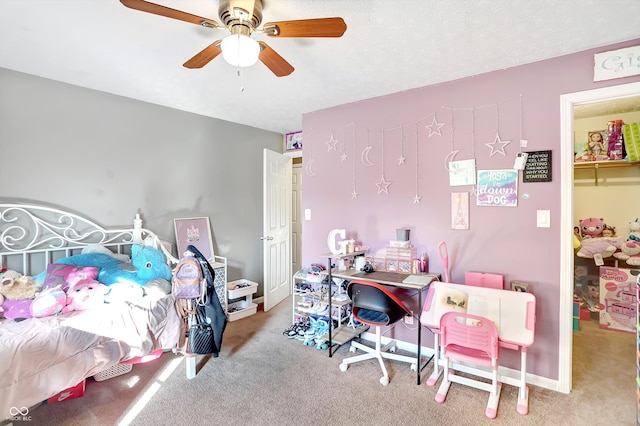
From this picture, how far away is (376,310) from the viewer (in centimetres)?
234

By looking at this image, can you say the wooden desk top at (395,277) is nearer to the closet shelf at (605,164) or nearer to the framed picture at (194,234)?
the framed picture at (194,234)

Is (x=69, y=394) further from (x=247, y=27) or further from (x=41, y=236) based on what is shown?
(x=247, y=27)

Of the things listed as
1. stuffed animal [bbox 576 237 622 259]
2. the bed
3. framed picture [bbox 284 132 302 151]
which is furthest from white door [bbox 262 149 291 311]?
stuffed animal [bbox 576 237 622 259]

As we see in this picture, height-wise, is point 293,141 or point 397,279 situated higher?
point 293,141

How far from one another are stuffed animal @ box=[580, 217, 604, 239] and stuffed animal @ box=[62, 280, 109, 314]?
15.7ft

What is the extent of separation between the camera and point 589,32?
189 centimetres

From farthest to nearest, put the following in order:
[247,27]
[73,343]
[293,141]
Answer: [293,141]
[73,343]
[247,27]

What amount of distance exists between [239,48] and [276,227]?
2781 mm

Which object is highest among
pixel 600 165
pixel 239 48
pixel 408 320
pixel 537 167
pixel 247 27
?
pixel 247 27

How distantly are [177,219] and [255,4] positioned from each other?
246cm

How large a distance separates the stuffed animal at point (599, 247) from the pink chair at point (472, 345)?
80.8 inches

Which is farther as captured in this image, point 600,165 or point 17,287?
point 600,165

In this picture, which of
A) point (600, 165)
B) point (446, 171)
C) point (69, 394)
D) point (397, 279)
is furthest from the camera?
point (600, 165)

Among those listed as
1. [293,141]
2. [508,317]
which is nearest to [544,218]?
[508,317]
